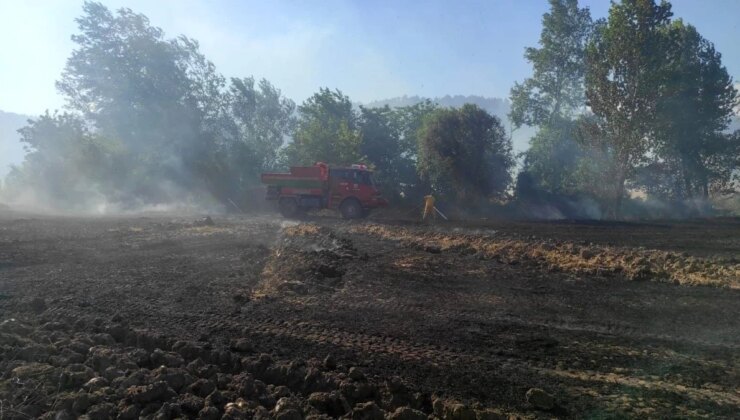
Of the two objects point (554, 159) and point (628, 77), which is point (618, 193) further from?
point (554, 159)

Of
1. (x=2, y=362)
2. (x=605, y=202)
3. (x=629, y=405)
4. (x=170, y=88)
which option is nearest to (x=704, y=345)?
(x=629, y=405)

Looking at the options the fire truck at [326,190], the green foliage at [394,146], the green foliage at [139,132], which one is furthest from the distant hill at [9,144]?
the fire truck at [326,190]

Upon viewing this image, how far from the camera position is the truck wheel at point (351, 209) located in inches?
949

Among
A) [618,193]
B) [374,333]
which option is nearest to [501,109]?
[618,193]

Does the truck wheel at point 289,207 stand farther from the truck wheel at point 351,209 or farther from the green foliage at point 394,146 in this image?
the green foliage at point 394,146

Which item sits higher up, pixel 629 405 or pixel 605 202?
pixel 605 202

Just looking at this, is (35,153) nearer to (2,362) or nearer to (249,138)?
(249,138)

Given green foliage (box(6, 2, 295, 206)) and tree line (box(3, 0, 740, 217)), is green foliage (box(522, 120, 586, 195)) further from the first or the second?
green foliage (box(6, 2, 295, 206))

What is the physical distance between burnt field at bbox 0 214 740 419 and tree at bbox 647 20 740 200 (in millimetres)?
18851

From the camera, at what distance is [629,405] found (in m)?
4.38

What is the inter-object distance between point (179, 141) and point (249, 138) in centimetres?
932

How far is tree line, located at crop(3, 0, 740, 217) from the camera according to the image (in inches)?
979

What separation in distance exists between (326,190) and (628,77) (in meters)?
16.3

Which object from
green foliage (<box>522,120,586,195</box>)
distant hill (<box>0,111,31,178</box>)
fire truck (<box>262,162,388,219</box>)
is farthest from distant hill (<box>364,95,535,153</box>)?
distant hill (<box>0,111,31,178</box>)
